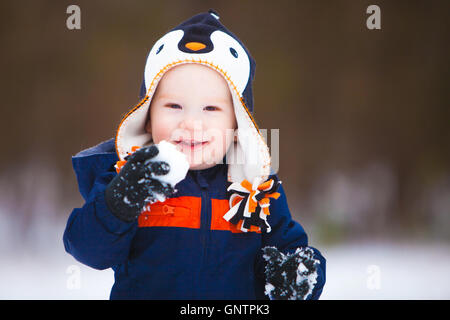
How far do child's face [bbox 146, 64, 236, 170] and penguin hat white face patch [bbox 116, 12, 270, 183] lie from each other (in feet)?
0.05

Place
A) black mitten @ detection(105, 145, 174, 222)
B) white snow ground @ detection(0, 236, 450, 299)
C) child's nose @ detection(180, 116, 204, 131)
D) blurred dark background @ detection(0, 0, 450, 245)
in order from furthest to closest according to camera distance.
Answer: blurred dark background @ detection(0, 0, 450, 245), white snow ground @ detection(0, 236, 450, 299), child's nose @ detection(180, 116, 204, 131), black mitten @ detection(105, 145, 174, 222)

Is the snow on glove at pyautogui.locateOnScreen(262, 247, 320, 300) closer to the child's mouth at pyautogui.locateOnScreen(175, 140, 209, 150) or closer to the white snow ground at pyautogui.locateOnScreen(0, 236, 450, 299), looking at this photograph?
the child's mouth at pyautogui.locateOnScreen(175, 140, 209, 150)

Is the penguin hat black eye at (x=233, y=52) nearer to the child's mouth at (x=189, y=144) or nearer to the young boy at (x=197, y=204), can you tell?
the young boy at (x=197, y=204)

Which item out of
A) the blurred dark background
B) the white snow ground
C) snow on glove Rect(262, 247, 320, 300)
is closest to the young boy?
snow on glove Rect(262, 247, 320, 300)

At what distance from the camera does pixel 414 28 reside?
8.14 feet

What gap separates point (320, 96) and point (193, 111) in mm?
1879

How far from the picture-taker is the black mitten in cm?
67

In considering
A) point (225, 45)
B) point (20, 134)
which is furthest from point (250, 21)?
point (225, 45)

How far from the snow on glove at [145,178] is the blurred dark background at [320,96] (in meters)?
1.67

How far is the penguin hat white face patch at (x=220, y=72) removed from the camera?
0.81m

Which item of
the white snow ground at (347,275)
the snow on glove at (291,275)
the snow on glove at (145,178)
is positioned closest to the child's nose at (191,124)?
the snow on glove at (145,178)

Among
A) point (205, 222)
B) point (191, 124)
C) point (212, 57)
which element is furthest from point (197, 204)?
point (212, 57)

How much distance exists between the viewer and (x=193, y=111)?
2.59 feet
